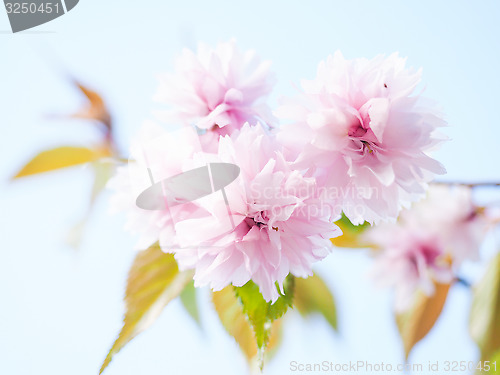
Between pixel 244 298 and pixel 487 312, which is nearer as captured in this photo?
pixel 244 298

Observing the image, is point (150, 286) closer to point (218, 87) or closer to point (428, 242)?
point (218, 87)

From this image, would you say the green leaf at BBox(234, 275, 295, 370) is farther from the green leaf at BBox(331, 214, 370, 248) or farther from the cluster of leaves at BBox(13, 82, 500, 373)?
the green leaf at BBox(331, 214, 370, 248)

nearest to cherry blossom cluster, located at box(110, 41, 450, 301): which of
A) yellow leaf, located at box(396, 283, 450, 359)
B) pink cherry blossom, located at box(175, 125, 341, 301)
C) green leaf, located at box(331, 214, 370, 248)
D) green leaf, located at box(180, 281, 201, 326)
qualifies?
pink cherry blossom, located at box(175, 125, 341, 301)

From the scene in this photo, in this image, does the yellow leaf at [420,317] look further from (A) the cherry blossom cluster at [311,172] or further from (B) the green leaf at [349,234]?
(A) the cherry blossom cluster at [311,172]

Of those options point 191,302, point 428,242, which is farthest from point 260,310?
point 428,242

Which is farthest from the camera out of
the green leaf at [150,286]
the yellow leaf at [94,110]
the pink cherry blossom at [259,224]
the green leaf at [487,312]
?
the yellow leaf at [94,110]

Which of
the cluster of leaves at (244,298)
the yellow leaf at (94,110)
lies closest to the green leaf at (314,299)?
the cluster of leaves at (244,298)
